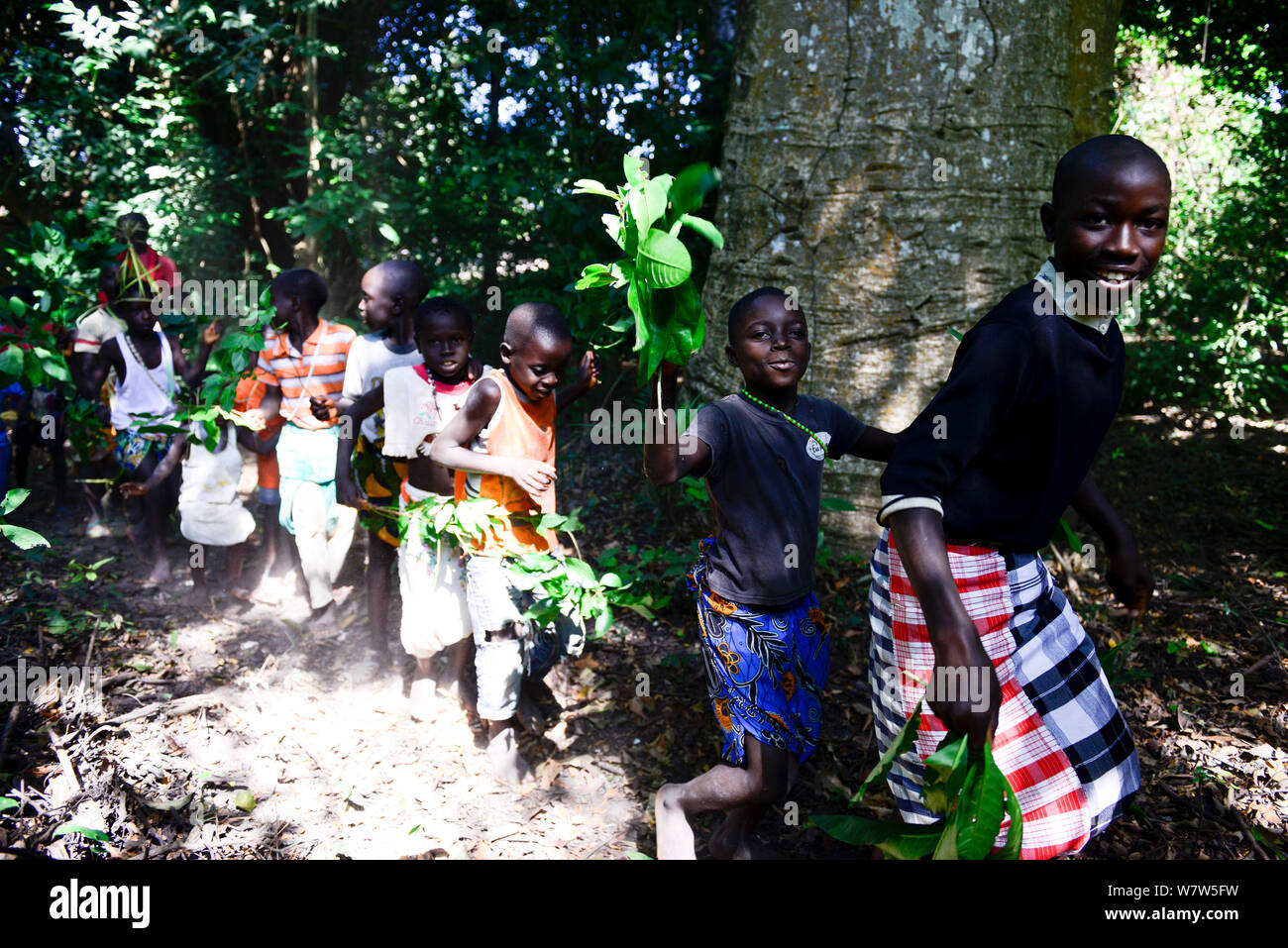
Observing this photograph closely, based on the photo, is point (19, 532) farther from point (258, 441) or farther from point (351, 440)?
point (258, 441)

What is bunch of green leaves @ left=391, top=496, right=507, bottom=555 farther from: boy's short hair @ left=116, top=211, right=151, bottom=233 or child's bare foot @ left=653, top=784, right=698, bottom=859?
boy's short hair @ left=116, top=211, right=151, bottom=233

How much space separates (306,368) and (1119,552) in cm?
399

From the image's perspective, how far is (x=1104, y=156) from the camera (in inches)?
76.6

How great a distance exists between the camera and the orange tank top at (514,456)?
3.24m

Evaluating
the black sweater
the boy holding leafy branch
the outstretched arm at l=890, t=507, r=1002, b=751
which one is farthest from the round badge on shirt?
the outstretched arm at l=890, t=507, r=1002, b=751

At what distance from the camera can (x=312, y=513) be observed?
184 inches

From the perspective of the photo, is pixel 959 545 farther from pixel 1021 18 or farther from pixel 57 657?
pixel 57 657

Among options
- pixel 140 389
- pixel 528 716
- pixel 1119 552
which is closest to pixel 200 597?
pixel 140 389

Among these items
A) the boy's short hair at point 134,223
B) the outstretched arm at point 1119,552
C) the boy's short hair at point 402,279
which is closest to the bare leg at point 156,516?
the boy's short hair at point 134,223

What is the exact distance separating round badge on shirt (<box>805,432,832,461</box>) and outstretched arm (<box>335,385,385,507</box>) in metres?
2.18

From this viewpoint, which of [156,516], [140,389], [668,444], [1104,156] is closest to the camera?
[1104,156]

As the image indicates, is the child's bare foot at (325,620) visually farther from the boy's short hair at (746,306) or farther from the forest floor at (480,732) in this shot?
the boy's short hair at (746,306)
